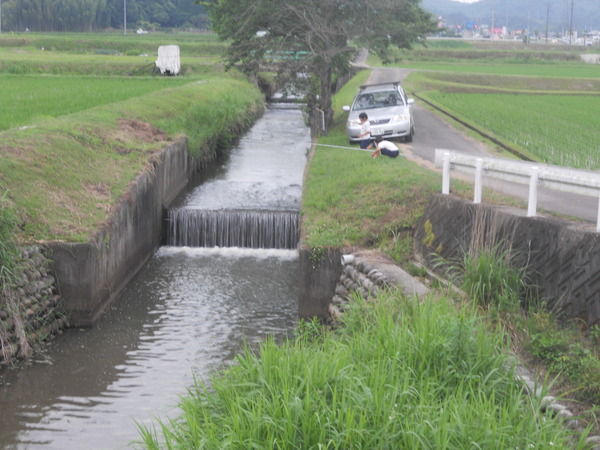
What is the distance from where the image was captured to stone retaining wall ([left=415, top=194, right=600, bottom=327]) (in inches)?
304

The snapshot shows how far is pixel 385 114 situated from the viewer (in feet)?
71.0

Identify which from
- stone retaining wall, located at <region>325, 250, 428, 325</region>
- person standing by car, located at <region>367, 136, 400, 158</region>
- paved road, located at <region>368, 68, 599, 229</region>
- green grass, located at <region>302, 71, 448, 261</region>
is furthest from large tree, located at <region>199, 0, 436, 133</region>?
stone retaining wall, located at <region>325, 250, 428, 325</region>

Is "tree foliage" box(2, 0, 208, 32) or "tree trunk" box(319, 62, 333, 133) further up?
"tree foliage" box(2, 0, 208, 32)

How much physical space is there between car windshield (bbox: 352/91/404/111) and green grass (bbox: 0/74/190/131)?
776cm

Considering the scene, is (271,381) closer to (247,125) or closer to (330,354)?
(330,354)

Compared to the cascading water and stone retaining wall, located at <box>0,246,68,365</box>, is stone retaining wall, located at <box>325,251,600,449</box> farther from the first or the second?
the cascading water

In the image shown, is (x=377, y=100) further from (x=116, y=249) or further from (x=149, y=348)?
(x=149, y=348)

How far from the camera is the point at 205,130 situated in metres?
24.6

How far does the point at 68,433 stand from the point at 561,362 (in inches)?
197

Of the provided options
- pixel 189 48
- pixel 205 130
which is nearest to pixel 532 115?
pixel 205 130

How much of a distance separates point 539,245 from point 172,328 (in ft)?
18.5

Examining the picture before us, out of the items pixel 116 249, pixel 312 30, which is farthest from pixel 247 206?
pixel 312 30

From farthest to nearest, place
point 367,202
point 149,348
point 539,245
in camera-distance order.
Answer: point 367,202 → point 149,348 → point 539,245

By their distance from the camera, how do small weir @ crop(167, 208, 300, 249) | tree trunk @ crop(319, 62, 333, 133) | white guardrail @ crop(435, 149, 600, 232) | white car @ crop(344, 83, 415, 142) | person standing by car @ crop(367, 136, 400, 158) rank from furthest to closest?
1. tree trunk @ crop(319, 62, 333, 133)
2. white car @ crop(344, 83, 415, 142)
3. person standing by car @ crop(367, 136, 400, 158)
4. small weir @ crop(167, 208, 300, 249)
5. white guardrail @ crop(435, 149, 600, 232)
